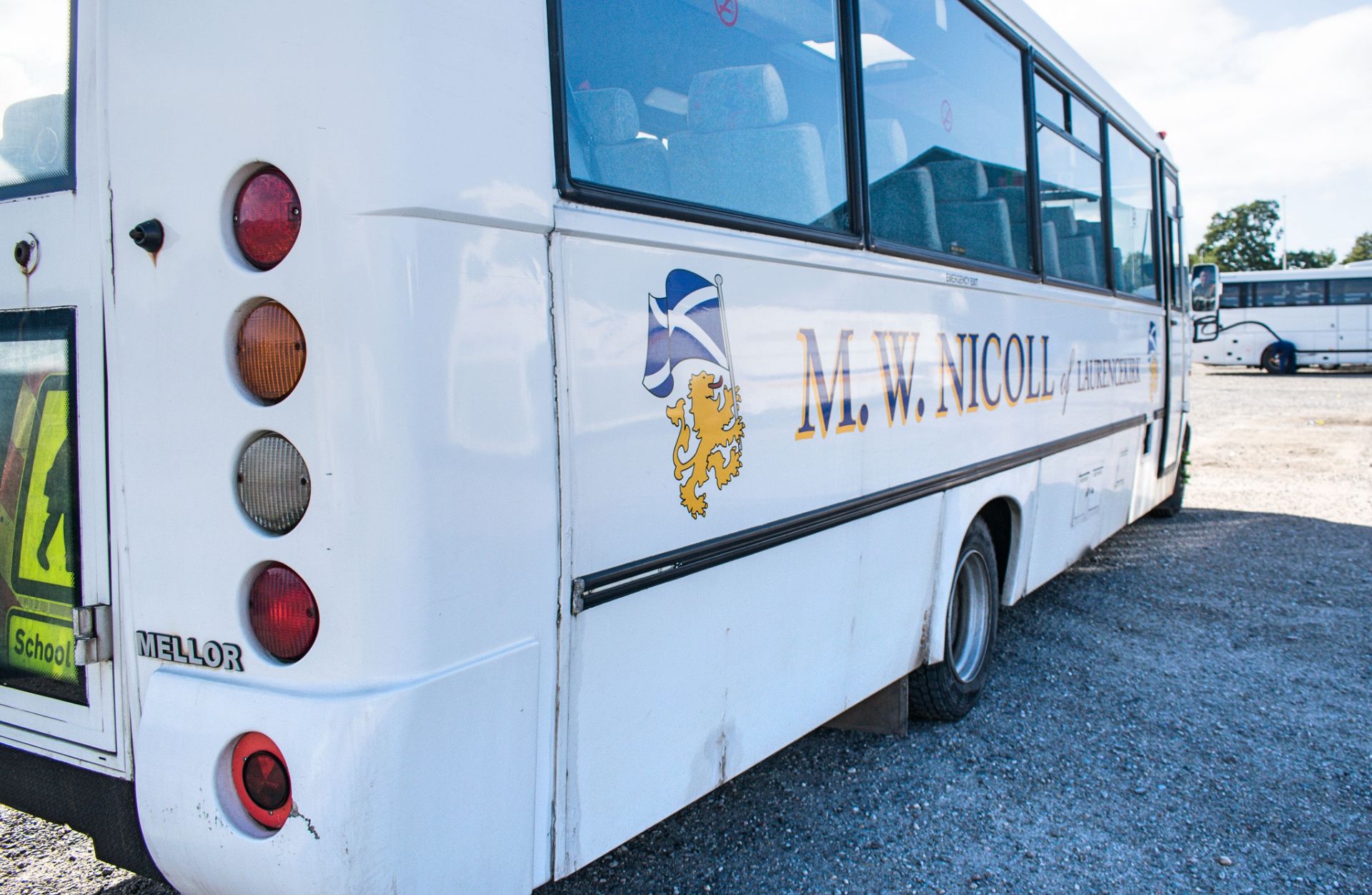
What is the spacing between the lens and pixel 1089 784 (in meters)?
3.46

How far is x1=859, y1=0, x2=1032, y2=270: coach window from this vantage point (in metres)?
3.09

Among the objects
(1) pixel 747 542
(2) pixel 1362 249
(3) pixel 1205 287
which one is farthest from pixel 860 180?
(2) pixel 1362 249

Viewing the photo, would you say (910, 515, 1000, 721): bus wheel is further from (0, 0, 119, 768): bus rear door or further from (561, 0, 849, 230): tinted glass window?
(0, 0, 119, 768): bus rear door

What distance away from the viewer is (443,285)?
63.9 inches

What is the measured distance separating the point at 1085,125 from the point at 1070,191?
0.50 m

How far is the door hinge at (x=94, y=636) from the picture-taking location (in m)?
1.84

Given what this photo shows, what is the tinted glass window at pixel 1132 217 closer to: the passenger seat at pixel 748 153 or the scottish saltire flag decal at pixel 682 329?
the passenger seat at pixel 748 153

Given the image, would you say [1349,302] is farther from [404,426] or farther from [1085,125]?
[404,426]

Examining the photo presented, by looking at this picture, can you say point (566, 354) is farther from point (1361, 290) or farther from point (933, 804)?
point (1361, 290)

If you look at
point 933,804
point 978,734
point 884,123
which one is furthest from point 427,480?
point 978,734

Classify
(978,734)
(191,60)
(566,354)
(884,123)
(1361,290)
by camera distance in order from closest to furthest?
(191,60) < (566,354) < (884,123) < (978,734) < (1361,290)

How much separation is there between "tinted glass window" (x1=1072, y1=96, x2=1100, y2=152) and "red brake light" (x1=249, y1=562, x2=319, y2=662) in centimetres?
446

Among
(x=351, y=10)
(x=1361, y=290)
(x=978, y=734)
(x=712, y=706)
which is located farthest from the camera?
(x=1361, y=290)

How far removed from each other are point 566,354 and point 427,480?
1.28ft
